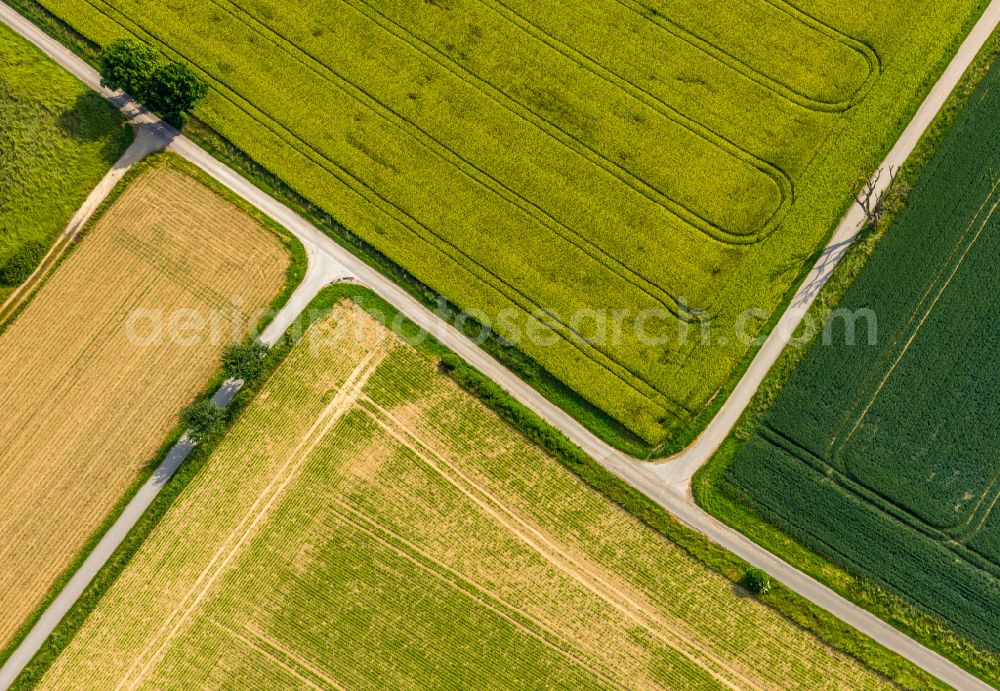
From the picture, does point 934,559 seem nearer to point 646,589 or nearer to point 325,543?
point 646,589

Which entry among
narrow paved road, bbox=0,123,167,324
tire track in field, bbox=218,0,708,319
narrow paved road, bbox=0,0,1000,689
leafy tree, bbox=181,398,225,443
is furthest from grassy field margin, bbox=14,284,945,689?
narrow paved road, bbox=0,123,167,324

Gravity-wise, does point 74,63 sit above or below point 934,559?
below

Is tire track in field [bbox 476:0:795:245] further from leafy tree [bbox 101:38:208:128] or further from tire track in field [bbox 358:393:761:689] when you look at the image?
tire track in field [bbox 358:393:761:689]

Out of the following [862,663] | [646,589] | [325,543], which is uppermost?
[862,663]

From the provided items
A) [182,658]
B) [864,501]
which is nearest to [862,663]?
[864,501]

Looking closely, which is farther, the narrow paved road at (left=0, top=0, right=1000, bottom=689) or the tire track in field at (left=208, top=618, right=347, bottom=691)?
the narrow paved road at (left=0, top=0, right=1000, bottom=689)

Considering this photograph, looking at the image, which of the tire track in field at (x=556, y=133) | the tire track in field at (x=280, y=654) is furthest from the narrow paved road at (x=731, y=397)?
the tire track in field at (x=280, y=654)
